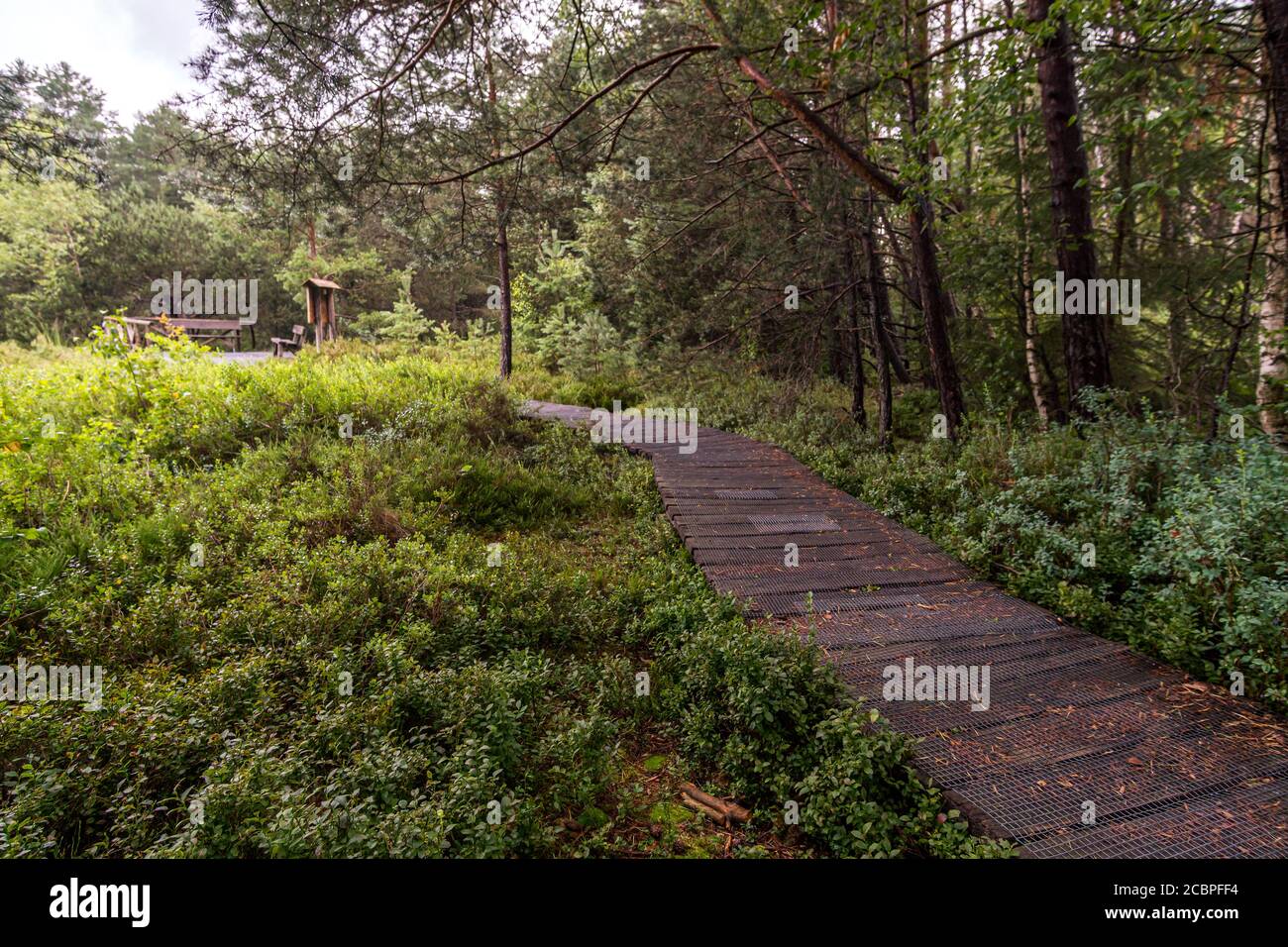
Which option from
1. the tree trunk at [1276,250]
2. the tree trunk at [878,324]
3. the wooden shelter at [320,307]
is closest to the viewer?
the tree trunk at [1276,250]

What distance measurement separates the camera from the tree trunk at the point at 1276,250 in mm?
5398

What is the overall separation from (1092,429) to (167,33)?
33.2 feet

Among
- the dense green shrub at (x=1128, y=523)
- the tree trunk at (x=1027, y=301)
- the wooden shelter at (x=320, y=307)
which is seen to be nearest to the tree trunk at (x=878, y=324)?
the dense green shrub at (x=1128, y=523)

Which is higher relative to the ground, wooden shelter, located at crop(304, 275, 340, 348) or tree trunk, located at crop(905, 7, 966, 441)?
wooden shelter, located at crop(304, 275, 340, 348)

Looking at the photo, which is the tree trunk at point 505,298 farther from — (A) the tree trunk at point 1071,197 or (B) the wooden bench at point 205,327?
(A) the tree trunk at point 1071,197

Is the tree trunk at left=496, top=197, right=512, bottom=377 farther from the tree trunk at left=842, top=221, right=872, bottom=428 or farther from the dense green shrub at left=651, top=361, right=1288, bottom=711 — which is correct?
the dense green shrub at left=651, top=361, right=1288, bottom=711

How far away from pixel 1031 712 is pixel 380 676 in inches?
163

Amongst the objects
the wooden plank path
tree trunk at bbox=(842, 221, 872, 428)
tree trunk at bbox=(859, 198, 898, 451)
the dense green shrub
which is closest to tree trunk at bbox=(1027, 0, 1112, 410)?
the dense green shrub

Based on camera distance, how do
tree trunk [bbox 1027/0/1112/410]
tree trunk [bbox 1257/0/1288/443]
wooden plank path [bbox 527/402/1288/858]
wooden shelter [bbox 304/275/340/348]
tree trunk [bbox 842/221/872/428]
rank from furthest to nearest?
wooden shelter [bbox 304/275/340/348], tree trunk [bbox 842/221/872/428], tree trunk [bbox 1027/0/1112/410], tree trunk [bbox 1257/0/1288/443], wooden plank path [bbox 527/402/1288/858]

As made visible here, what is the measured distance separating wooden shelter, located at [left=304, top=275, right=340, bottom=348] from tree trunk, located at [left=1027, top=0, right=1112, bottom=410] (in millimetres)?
21207

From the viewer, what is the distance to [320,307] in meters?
21.5

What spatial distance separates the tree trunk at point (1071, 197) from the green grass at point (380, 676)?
231 inches

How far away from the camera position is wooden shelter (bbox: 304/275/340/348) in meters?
20.8

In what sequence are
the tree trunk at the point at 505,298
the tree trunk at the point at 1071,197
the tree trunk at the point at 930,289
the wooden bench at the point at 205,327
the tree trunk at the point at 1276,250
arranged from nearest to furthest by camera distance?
the tree trunk at the point at 1276,250
the tree trunk at the point at 1071,197
the tree trunk at the point at 930,289
the tree trunk at the point at 505,298
the wooden bench at the point at 205,327
